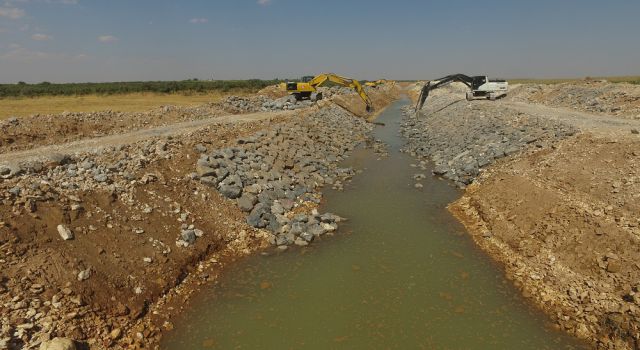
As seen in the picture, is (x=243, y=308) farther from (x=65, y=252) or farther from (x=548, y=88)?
(x=548, y=88)

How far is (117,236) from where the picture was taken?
1028cm

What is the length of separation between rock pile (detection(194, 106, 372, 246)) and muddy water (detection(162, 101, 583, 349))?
54.1 inches

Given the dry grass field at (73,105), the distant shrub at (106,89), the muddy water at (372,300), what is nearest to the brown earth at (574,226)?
the muddy water at (372,300)

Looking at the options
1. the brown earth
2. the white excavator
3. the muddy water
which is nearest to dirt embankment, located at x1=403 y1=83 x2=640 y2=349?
the brown earth

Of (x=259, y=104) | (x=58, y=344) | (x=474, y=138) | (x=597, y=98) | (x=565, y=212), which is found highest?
(x=259, y=104)

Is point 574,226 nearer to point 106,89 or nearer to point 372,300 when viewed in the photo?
point 372,300

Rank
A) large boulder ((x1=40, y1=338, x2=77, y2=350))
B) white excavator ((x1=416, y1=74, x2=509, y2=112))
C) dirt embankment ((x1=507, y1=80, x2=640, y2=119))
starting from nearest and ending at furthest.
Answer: large boulder ((x1=40, y1=338, x2=77, y2=350)) < dirt embankment ((x1=507, y1=80, x2=640, y2=119)) < white excavator ((x1=416, y1=74, x2=509, y2=112))

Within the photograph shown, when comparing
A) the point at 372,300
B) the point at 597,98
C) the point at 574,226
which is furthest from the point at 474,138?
the point at 372,300

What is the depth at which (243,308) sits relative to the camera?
9.30 m

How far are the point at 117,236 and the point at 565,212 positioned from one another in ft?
44.9

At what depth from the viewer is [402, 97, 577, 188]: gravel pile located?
724 inches

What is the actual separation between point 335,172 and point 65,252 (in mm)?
14035

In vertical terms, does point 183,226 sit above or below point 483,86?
below

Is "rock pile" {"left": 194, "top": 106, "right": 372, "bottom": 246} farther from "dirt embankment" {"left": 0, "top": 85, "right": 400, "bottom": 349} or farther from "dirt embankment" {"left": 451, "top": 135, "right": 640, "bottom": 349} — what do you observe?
"dirt embankment" {"left": 451, "top": 135, "right": 640, "bottom": 349}
